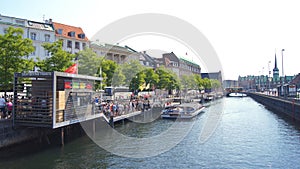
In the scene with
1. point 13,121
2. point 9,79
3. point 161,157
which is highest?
point 9,79

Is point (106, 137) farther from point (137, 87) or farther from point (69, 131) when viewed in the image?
point (137, 87)

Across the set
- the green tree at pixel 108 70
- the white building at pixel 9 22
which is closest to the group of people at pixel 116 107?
the green tree at pixel 108 70

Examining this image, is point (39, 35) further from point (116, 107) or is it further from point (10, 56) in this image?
point (10, 56)

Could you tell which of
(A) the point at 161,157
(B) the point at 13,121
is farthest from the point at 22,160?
(A) the point at 161,157

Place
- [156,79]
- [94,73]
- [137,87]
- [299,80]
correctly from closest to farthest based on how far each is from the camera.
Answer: [94,73] < [137,87] < [156,79] < [299,80]

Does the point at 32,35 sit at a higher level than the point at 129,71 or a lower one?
higher

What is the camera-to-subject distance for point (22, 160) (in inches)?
696

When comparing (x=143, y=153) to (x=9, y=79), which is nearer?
(x=143, y=153)

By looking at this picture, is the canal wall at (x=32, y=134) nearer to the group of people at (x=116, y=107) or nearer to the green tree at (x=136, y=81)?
the group of people at (x=116, y=107)

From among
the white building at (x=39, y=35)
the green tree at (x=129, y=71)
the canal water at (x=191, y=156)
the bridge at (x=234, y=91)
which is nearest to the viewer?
the canal water at (x=191, y=156)

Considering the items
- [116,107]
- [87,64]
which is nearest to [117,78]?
[87,64]

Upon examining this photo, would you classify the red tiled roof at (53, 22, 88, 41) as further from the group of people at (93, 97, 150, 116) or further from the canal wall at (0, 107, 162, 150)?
the canal wall at (0, 107, 162, 150)

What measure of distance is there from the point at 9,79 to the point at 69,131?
305 inches

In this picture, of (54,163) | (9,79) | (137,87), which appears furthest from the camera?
(137,87)
